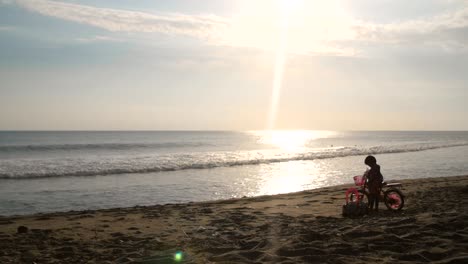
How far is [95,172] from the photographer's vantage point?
973 inches

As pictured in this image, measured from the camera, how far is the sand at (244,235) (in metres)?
6.07

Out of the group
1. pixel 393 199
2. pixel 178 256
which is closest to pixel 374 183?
pixel 393 199

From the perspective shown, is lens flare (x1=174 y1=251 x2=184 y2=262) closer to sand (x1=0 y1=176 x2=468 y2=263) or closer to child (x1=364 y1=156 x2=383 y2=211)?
sand (x1=0 y1=176 x2=468 y2=263)

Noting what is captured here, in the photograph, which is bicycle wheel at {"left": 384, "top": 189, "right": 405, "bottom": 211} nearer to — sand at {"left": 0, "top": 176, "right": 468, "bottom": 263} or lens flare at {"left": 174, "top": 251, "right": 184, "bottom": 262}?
sand at {"left": 0, "top": 176, "right": 468, "bottom": 263}

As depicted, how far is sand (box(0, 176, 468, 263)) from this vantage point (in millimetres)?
6066

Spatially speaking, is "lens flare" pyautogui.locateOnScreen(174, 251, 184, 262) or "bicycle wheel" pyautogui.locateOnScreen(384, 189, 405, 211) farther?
"bicycle wheel" pyautogui.locateOnScreen(384, 189, 405, 211)

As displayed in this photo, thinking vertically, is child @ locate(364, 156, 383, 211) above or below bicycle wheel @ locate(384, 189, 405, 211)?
above

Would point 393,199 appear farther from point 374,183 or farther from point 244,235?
point 244,235

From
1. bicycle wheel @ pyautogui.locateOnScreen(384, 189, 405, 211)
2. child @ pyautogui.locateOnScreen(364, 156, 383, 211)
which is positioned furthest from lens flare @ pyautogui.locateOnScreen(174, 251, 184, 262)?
bicycle wheel @ pyautogui.locateOnScreen(384, 189, 405, 211)

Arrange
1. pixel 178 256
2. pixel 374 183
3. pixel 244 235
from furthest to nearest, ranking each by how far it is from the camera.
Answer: pixel 374 183 < pixel 244 235 < pixel 178 256

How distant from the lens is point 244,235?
7832mm

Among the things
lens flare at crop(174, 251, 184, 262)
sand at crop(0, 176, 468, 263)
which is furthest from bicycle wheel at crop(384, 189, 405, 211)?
lens flare at crop(174, 251, 184, 262)

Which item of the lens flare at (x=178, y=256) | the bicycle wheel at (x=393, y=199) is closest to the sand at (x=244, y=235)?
the lens flare at (x=178, y=256)

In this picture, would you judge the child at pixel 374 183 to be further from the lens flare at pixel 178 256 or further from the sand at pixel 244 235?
the lens flare at pixel 178 256
